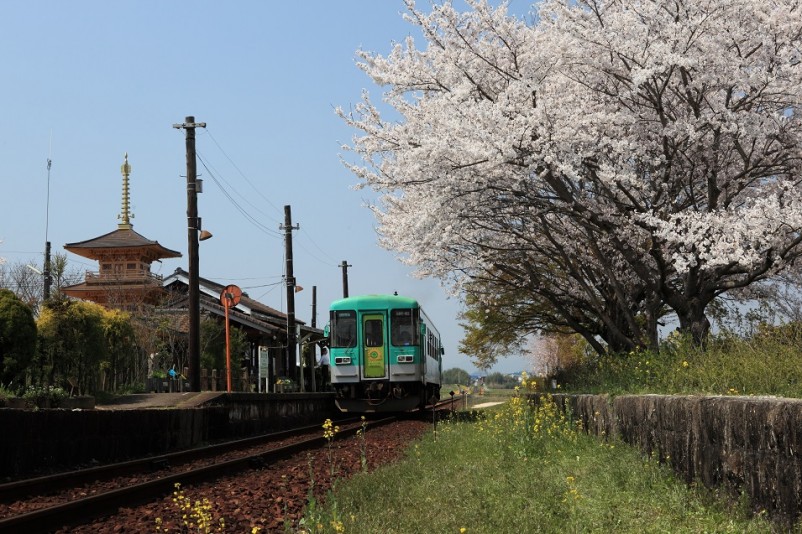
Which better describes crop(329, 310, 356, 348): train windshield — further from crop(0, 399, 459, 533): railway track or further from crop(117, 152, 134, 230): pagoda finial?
crop(117, 152, 134, 230): pagoda finial

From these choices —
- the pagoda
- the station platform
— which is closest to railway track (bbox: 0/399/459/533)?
the station platform

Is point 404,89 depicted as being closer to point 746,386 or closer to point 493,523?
point 746,386

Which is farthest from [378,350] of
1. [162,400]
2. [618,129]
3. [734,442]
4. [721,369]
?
[734,442]

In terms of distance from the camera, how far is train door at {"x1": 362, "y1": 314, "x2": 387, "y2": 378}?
74.6 ft

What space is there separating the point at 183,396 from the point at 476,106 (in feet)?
32.0

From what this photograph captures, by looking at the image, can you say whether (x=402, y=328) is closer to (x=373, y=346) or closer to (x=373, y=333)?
(x=373, y=333)

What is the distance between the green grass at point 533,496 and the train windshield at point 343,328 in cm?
1183

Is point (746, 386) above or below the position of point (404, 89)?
below

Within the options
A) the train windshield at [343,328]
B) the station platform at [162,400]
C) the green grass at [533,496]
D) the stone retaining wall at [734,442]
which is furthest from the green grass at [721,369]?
the train windshield at [343,328]

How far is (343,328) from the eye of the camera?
2298 centimetres

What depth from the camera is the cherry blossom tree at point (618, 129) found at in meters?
12.9

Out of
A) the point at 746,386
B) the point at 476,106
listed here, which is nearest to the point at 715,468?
the point at 746,386

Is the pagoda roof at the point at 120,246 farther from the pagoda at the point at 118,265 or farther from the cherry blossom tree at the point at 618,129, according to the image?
the cherry blossom tree at the point at 618,129

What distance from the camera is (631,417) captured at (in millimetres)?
9180
